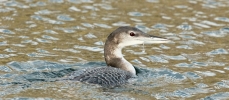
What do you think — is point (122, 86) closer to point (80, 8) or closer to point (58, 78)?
point (58, 78)

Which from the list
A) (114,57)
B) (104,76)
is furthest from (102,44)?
(104,76)

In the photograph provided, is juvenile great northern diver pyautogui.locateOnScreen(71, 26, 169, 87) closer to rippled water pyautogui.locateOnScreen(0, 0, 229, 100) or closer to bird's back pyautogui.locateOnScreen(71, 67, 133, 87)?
bird's back pyautogui.locateOnScreen(71, 67, 133, 87)

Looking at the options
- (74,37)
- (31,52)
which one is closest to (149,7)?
(74,37)

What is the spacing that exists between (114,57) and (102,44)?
204cm

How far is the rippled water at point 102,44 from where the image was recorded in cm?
1105

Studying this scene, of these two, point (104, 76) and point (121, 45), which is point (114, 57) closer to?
point (121, 45)

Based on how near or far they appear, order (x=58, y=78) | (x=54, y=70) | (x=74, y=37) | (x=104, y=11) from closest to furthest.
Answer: (x=58, y=78), (x=54, y=70), (x=74, y=37), (x=104, y=11)

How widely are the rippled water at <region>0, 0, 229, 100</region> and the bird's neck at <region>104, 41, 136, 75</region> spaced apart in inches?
16.4

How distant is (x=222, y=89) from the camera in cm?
1148

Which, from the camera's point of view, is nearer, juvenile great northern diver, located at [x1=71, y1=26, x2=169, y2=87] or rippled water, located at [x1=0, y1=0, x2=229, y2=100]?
rippled water, located at [x1=0, y1=0, x2=229, y2=100]

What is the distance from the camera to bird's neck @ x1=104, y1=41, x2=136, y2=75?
12617 mm

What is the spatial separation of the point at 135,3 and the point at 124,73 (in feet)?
19.6

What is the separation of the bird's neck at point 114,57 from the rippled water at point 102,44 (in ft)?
1.37

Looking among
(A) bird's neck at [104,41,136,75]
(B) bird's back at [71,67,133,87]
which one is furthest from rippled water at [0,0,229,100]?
(A) bird's neck at [104,41,136,75]
